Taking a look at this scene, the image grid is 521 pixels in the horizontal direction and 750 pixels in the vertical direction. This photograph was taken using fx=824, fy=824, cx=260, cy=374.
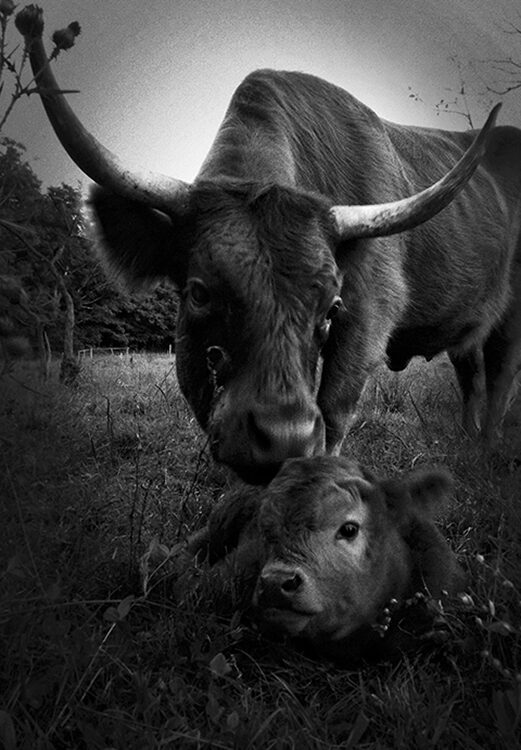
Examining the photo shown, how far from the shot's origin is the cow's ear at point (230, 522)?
2.91 meters

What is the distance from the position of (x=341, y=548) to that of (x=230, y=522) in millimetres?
642

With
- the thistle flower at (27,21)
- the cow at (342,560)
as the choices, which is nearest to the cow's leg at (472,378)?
the cow at (342,560)

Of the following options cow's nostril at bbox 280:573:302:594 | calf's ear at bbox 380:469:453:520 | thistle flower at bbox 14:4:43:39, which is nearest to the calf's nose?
cow's nostril at bbox 280:573:302:594

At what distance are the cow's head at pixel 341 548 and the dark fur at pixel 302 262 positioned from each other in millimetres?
446

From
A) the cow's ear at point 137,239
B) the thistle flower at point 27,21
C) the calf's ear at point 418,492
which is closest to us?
the thistle flower at point 27,21

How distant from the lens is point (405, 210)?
388 cm

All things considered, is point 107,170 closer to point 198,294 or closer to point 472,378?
point 198,294

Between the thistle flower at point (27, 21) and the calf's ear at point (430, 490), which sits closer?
the thistle flower at point (27, 21)

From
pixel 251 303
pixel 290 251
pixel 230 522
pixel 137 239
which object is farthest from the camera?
pixel 137 239

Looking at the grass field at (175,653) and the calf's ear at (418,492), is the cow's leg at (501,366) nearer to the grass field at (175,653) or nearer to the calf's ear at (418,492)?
the grass field at (175,653)

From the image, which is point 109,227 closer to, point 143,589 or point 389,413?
point 143,589

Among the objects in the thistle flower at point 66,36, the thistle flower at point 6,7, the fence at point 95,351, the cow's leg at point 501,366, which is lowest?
the fence at point 95,351

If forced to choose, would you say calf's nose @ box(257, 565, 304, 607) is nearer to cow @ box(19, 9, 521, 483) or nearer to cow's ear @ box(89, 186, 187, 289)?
cow @ box(19, 9, 521, 483)

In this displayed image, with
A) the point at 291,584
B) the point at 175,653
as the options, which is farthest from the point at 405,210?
the point at 175,653
